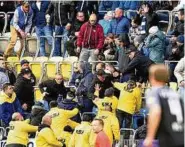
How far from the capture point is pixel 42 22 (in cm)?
2678

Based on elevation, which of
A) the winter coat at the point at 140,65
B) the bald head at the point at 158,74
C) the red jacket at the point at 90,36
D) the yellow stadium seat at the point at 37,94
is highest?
the bald head at the point at 158,74

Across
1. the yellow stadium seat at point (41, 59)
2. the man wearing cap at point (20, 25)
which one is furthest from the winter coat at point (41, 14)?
the yellow stadium seat at point (41, 59)

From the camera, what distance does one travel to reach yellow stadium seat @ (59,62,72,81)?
2550 centimetres

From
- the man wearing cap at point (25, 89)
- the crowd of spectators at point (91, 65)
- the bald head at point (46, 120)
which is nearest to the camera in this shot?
the bald head at point (46, 120)

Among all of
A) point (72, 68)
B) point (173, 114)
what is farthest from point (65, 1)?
point (173, 114)

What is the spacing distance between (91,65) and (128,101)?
2.06 metres

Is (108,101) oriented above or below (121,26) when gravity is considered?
below

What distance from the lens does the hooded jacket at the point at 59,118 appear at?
22.2m

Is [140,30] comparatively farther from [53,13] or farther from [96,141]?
[96,141]

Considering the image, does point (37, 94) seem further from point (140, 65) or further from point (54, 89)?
point (140, 65)

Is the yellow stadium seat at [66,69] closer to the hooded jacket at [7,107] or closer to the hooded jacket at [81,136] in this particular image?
the hooded jacket at [7,107]

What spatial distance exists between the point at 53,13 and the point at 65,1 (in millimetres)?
395

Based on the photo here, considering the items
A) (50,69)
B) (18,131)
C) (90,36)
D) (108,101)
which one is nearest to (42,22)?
(50,69)

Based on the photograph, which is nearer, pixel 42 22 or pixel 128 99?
pixel 128 99
